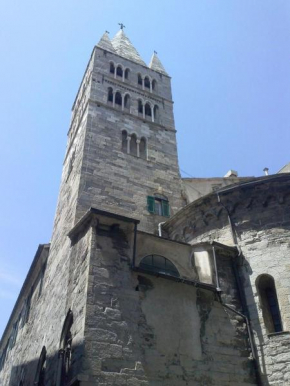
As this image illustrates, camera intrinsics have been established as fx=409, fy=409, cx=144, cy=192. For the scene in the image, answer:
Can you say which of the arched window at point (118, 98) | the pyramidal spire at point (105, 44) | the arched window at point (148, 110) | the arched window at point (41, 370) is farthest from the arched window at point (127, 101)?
the arched window at point (41, 370)

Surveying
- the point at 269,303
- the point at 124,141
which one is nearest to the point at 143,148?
the point at 124,141

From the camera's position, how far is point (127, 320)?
9680 mm

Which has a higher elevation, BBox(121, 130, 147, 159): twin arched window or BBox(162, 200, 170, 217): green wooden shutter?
BBox(121, 130, 147, 159): twin arched window

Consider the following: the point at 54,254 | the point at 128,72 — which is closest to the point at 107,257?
the point at 54,254

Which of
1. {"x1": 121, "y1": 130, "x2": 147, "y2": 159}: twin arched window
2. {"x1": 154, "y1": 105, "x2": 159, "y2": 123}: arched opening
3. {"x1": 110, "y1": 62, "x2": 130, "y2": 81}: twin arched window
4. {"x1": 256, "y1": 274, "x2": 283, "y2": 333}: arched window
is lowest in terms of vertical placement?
{"x1": 256, "y1": 274, "x2": 283, "y2": 333}: arched window

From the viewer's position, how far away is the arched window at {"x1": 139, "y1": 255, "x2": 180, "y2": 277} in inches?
454

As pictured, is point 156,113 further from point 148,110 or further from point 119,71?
point 119,71

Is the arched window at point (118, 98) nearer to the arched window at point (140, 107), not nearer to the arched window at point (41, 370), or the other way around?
the arched window at point (140, 107)

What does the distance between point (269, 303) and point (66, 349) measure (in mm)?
5569

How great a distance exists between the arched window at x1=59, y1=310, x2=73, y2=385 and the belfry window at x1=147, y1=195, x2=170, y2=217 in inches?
271

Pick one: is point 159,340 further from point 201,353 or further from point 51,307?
point 51,307

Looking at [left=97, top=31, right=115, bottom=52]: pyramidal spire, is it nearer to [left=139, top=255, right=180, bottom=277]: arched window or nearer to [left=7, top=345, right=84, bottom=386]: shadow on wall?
[left=139, top=255, right=180, bottom=277]: arched window

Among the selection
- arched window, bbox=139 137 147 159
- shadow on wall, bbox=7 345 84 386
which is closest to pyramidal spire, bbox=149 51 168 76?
arched window, bbox=139 137 147 159

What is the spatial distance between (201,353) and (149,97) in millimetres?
15662
